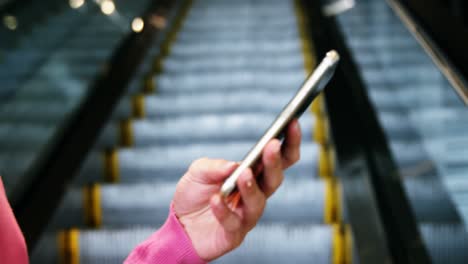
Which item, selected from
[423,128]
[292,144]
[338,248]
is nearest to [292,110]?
[292,144]

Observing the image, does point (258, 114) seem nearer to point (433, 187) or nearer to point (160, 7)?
point (433, 187)

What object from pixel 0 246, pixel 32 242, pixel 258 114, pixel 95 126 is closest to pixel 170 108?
pixel 258 114

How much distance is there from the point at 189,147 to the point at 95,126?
21.9 inches

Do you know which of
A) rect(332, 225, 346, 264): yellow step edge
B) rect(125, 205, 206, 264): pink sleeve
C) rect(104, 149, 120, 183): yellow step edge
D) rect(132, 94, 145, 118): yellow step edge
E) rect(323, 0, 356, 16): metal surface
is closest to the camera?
rect(125, 205, 206, 264): pink sleeve

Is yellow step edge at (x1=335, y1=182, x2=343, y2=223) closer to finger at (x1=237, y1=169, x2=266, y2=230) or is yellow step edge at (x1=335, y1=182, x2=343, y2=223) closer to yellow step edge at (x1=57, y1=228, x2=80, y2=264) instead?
yellow step edge at (x1=57, y1=228, x2=80, y2=264)

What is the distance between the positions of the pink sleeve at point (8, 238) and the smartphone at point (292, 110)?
39 cm

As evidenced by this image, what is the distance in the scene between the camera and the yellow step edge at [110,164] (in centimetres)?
438

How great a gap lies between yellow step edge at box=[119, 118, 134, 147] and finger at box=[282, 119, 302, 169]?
388 cm

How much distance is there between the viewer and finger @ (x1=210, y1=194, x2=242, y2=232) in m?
1.10

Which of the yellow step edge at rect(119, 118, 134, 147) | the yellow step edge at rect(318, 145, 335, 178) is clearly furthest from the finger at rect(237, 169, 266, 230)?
the yellow step edge at rect(119, 118, 134, 147)

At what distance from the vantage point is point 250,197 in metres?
1.10

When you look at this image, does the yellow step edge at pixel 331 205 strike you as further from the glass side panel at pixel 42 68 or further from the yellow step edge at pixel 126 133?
the yellow step edge at pixel 126 133

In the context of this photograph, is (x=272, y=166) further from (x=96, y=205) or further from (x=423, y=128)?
(x=96, y=205)

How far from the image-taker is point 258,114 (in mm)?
4969
